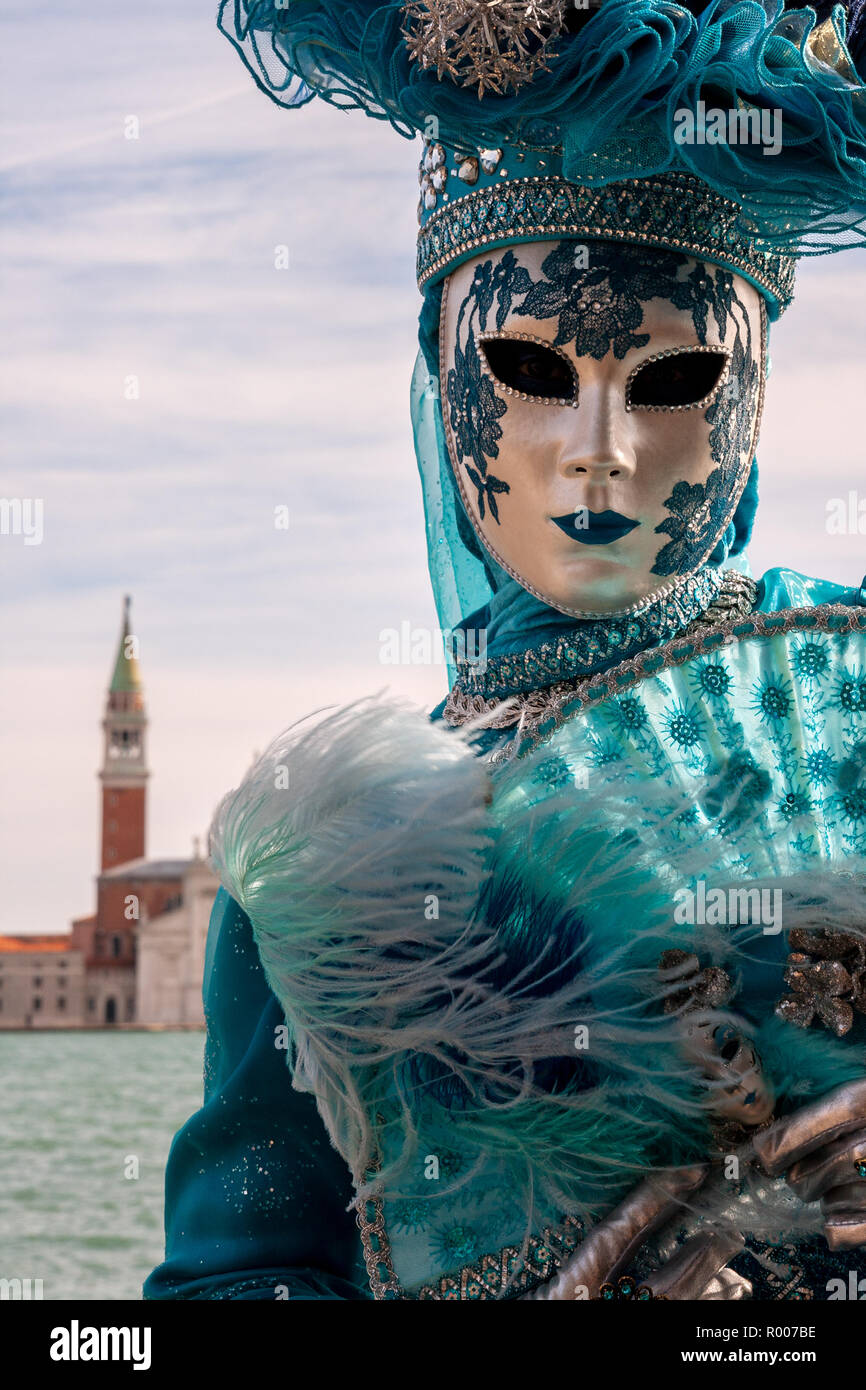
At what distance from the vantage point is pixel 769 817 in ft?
6.23

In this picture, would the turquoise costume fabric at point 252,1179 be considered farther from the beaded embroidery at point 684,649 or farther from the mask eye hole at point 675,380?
the mask eye hole at point 675,380

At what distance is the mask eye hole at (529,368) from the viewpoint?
207 cm

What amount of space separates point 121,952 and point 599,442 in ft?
208

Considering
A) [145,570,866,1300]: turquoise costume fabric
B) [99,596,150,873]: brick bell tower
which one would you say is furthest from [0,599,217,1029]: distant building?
[145,570,866,1300]: turquoise costume fabric

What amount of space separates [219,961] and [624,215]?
3.35ft

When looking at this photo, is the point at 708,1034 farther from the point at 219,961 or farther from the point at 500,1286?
the point at 219,961

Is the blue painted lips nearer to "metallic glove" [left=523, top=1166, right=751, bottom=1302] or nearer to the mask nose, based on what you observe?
the mask nose

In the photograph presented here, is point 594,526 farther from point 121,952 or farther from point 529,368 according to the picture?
point 121,952

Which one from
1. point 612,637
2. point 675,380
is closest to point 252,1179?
point 612,637

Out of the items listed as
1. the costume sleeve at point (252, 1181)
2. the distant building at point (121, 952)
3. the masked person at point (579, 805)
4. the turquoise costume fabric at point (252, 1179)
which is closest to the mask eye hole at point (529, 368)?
the masked person at point (579, 805)

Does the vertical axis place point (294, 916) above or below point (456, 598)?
below

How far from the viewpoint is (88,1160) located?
32.2 m
